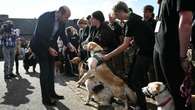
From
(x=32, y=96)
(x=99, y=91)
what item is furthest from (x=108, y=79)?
(x=32, y=96)

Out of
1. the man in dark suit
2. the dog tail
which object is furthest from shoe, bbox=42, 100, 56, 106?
the dog tail

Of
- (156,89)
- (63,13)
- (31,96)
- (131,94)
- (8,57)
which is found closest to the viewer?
(156,89)

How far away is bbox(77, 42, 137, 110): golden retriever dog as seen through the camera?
6.79m

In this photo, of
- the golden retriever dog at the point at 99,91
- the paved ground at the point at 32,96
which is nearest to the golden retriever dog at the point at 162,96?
the golden retriever dog at the point at 99,91

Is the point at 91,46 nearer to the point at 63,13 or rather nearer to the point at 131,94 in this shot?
the point at 63,13

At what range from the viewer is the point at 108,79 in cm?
710

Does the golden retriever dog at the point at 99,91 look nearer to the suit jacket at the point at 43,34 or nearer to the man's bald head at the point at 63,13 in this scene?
the suit jacket at the point at 43,34

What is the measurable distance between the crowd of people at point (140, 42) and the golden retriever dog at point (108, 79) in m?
0.21

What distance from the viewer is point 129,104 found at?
7.09 m

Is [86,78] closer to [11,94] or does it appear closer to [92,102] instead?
[92,102]

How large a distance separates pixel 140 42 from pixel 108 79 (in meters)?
1.34

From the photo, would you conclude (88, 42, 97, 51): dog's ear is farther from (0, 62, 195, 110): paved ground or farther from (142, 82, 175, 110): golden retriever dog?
(142, 82, 175, 110): golden retriever dog

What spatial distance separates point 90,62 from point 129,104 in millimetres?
1173

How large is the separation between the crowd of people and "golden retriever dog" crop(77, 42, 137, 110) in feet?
0.68
